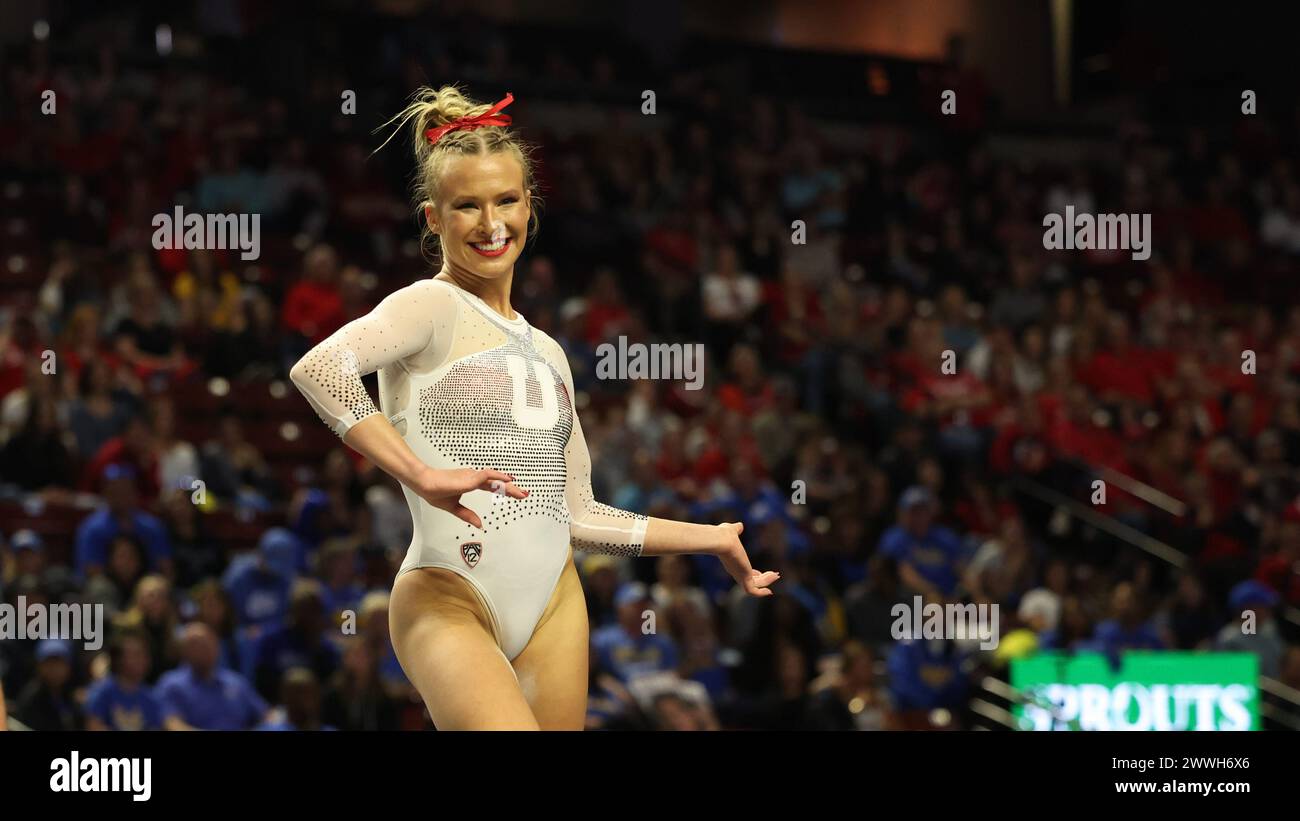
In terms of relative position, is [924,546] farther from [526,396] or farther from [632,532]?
[526,396]

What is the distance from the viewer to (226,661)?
7.32m

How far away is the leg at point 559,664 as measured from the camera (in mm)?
2982

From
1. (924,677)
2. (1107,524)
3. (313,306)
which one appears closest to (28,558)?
(313,306)

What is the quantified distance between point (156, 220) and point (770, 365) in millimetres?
3875

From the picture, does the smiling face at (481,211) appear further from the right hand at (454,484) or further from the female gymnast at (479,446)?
the right hand at (454,484)

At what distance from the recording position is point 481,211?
122 inches

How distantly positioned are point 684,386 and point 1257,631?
139 inches

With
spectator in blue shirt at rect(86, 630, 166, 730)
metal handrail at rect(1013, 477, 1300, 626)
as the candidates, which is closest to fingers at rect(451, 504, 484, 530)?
spectator in blue shirt at rect(86, 630, 166, 730)

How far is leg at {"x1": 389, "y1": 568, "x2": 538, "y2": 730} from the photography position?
269cm

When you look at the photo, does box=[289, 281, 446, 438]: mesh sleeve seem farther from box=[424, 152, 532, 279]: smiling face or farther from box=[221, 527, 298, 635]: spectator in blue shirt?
box=[221, 527, 298, 635]: spectator in blue shirt

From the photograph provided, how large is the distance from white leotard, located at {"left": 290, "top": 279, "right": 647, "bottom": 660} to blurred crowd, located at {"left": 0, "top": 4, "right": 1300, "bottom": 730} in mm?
4034
